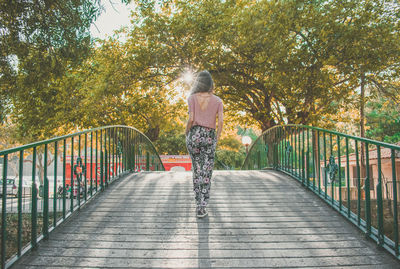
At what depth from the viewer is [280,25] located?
1028cm

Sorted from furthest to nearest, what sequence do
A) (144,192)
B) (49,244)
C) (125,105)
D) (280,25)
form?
(125,105) < (280,25) < (144,192) < (49,244)

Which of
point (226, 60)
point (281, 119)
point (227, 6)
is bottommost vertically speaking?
point (281, 119)

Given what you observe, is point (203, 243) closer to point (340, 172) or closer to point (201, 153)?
point (201, 153)

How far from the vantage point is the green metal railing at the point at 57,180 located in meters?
3.14

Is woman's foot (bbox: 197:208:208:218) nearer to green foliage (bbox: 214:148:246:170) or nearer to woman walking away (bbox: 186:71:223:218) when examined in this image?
woman walking away (bbox: 186:71:223:218)

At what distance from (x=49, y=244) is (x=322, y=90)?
1103 cm

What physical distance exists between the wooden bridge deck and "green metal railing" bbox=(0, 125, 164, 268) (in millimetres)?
202

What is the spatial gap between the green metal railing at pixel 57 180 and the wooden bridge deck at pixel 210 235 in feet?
0.66

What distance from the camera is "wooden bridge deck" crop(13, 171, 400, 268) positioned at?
319 cm

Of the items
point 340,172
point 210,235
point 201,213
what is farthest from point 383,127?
point 210,235

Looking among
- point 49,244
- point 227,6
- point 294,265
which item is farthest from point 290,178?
Answer: point 227,6

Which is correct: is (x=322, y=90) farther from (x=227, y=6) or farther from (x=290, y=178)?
(x=290, y=178)

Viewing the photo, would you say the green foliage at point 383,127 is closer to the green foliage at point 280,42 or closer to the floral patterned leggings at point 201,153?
the green foliage at point 280,42

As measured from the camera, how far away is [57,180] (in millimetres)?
5926
